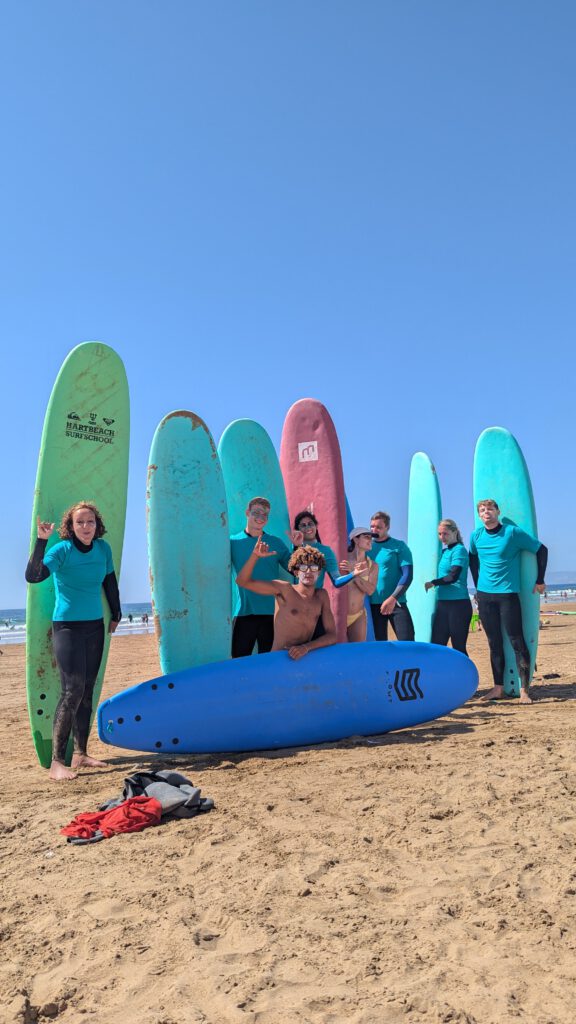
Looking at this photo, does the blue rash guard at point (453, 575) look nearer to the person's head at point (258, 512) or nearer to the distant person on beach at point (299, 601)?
the distant person on beach at point (299, 601)

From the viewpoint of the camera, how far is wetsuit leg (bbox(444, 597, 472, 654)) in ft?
17.7

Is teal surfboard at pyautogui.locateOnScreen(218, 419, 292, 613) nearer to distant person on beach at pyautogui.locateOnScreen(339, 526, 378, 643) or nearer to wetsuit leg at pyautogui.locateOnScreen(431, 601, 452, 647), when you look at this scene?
distant person on beach at pyautogui.locateOnScreen(339, 526, 378, 643)

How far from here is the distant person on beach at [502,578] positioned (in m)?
5.17

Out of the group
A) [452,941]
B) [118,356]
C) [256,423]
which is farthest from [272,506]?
[452,941]

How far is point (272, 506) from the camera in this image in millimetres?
5465

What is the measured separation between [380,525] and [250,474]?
3.57ft

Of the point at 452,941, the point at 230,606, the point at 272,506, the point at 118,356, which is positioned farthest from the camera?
the point at 272,506

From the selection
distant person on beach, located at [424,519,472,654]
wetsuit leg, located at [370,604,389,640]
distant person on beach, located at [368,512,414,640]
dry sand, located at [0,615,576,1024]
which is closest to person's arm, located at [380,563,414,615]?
distant person on beach, located at [368,512,414,640]

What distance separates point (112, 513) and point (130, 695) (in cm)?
125

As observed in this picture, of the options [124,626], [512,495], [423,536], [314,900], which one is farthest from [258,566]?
[124,626]

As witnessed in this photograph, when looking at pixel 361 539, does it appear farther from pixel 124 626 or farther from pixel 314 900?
pixel 124 626

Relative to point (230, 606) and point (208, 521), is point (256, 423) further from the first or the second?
point (230, 606)

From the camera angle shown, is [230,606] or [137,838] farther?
[230,606]

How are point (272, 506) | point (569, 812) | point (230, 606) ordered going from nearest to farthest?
point (569, 812)
point (230, 606)
point (272, 506)
